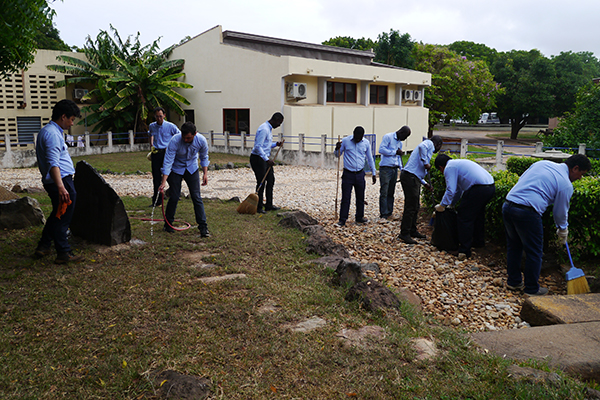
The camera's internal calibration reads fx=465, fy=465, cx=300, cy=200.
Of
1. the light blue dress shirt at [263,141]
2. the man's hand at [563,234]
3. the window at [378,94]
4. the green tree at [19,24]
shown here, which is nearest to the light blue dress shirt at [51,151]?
the green tree at [19,24]

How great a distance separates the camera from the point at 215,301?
4398mm

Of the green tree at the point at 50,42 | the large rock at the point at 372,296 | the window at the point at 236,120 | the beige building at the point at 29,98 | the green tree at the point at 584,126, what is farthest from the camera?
the green tree at the point at 50,42

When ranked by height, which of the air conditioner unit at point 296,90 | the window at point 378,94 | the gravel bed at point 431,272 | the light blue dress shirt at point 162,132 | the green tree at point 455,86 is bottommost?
the gravel bed at point 431,272

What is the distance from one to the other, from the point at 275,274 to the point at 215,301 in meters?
1.08

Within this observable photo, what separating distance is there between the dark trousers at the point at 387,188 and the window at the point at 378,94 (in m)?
19.0

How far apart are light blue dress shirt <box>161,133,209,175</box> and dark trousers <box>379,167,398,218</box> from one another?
3855 mm

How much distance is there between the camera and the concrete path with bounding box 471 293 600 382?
12.2 feet

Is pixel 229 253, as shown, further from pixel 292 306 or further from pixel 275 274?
pixel 292 306

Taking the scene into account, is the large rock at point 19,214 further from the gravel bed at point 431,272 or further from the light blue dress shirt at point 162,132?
the gravel bed at point 431,272

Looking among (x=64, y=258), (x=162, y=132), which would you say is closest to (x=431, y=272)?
(x=64, y=258)

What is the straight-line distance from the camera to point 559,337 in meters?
4.15

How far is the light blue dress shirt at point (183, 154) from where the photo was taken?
6.66 meters

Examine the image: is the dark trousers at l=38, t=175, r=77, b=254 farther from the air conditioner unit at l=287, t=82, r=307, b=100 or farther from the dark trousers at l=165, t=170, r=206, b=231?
the air conditioner unit at l=287, t=82, r=307, b=100

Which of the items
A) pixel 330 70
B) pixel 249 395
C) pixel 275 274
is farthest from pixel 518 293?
pixel 330 70
